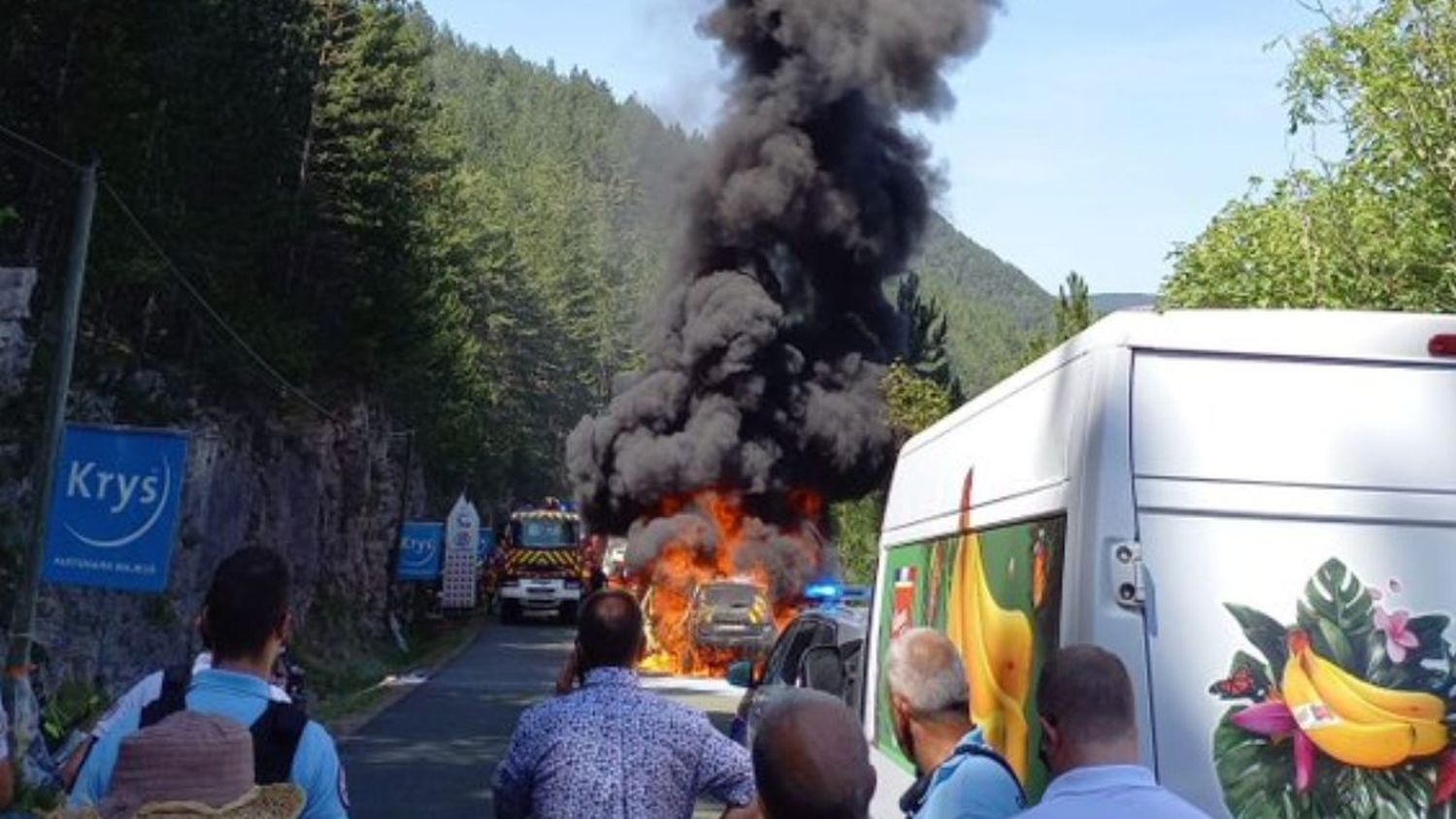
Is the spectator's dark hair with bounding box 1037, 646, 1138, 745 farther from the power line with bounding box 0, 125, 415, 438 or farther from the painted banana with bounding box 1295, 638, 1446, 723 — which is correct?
the power line with bounding box 0, 125, 415, 438

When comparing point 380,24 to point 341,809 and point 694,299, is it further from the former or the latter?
point 341,809

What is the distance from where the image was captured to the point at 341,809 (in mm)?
3924

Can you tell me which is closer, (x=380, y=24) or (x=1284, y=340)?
(x=1284, y=340)

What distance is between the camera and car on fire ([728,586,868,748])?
9500 mm

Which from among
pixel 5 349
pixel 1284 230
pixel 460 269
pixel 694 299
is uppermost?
pixel 460 269

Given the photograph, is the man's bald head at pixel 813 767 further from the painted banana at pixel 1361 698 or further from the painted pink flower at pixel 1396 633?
the painted pink flower at pixel 1396 633

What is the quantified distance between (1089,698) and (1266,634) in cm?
146

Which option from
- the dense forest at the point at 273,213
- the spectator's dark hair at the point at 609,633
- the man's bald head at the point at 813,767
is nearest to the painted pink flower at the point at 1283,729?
the spectator's dark hair at the point at 609,633

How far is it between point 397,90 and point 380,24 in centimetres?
389

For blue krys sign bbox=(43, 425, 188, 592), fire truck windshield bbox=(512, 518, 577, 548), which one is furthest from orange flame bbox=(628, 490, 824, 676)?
blue krys sign bbox=(43, 425, 188, 592)

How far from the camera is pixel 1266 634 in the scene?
462 centimetres

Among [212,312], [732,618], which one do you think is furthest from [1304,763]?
[212,312]

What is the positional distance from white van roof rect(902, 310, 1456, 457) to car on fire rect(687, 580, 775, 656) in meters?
28.8

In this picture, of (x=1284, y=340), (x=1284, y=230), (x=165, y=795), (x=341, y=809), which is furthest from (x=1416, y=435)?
(x=1284, y=230)
